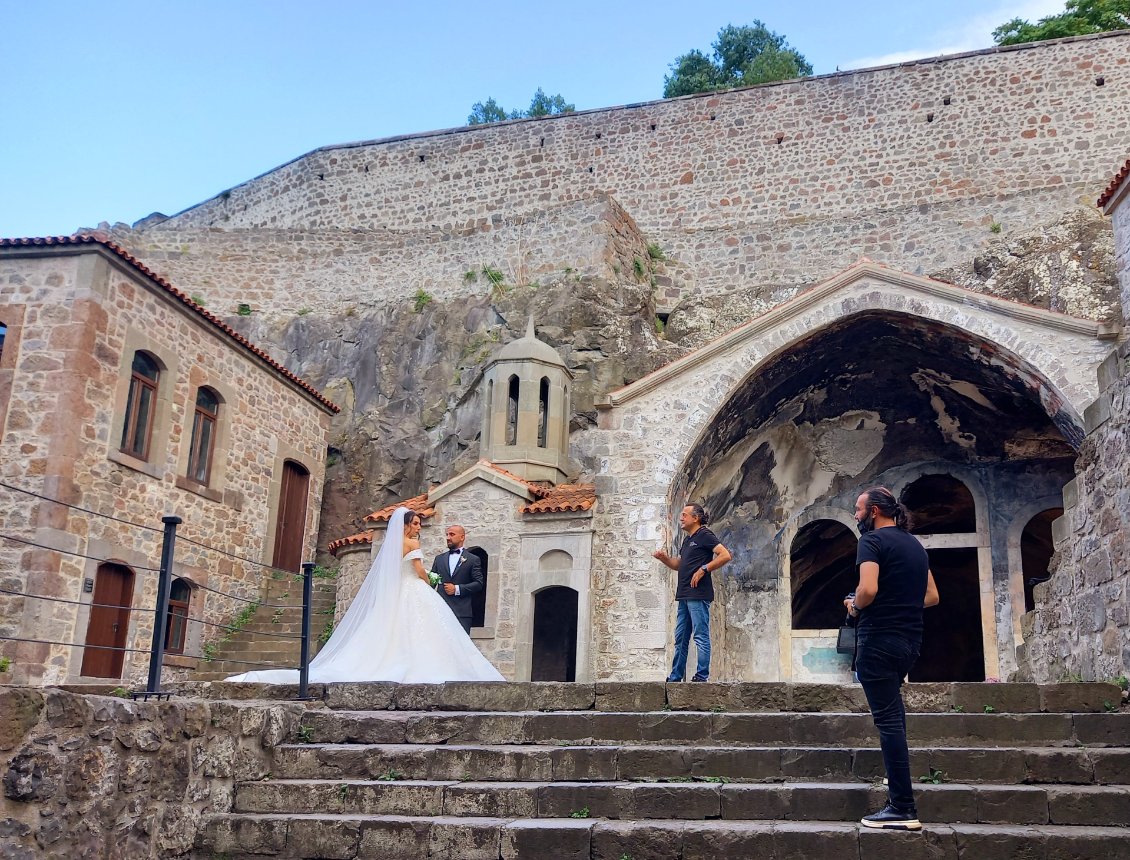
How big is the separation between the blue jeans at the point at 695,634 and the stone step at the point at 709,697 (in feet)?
5.69

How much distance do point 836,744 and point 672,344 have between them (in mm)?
16714

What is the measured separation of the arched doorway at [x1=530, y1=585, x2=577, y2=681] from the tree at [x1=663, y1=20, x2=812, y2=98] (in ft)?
90.6

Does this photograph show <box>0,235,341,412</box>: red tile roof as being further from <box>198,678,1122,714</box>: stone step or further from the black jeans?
the black jeans

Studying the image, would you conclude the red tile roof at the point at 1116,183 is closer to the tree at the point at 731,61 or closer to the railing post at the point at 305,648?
the railing post at the point at 305,648

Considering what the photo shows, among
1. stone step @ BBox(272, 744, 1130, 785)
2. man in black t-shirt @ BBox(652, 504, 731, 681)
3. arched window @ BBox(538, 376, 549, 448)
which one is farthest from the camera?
arched window @ BBox(538, 376, 549, 448)

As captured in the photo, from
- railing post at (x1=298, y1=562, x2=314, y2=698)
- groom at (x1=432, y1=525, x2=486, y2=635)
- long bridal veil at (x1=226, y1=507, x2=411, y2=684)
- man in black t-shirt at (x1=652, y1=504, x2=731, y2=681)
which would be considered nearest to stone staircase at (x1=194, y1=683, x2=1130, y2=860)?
railing post at (x1=298, y1=562, x2=314, y2=698)

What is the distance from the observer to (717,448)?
49.3ft

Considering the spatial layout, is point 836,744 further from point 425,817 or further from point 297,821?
point 297,821

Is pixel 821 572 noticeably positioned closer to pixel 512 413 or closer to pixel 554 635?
pixel 554 635

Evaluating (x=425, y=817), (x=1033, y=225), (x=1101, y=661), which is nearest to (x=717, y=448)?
(x=1101, y=661)

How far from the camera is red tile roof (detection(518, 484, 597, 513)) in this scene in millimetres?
14539

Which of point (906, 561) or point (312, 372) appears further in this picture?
point (312, 372)

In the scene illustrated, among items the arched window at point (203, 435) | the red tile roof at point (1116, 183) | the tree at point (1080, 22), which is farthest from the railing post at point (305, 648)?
the tree at point (1080, 22)

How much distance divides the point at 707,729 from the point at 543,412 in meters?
12.0
